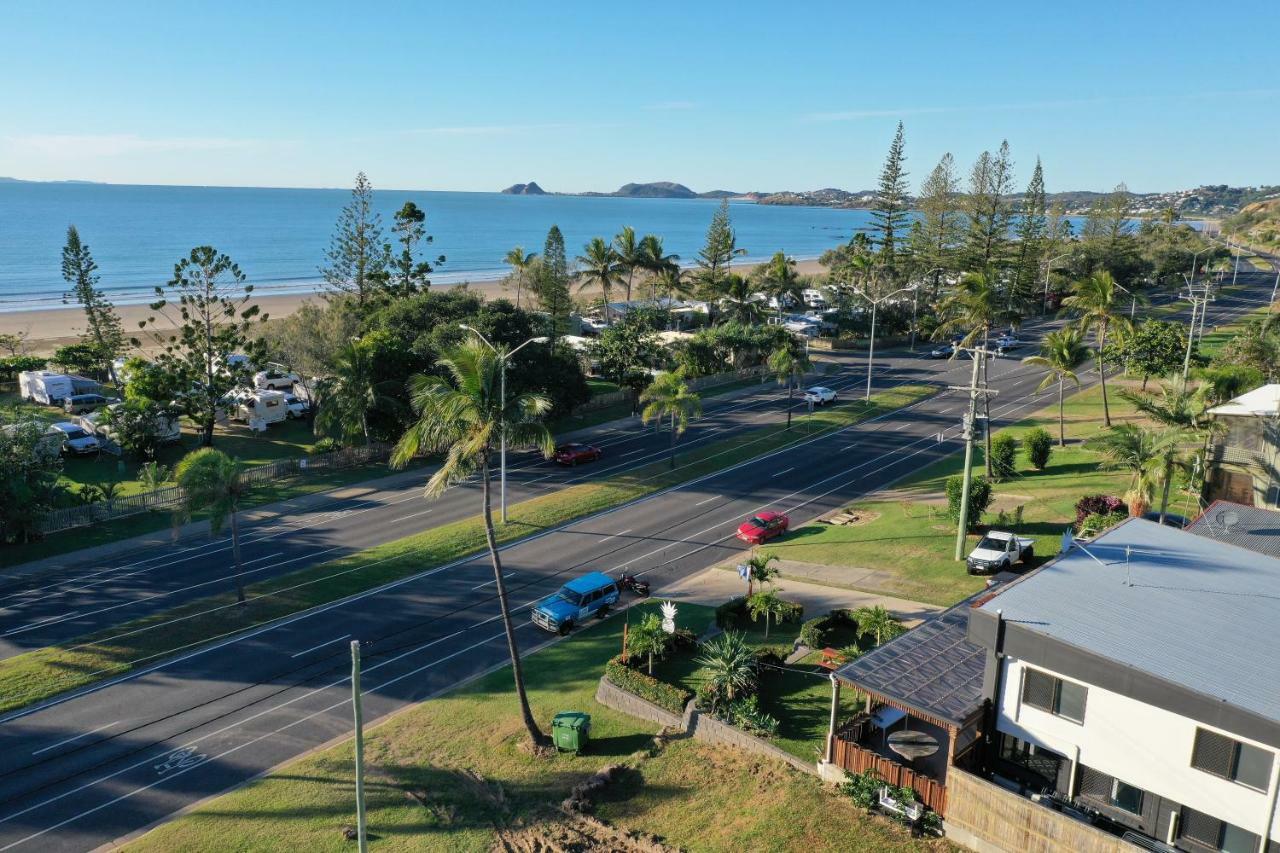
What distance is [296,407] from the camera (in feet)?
187

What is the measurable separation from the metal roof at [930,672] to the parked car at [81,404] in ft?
177

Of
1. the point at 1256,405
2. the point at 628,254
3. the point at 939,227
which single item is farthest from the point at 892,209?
the point at 1256,405

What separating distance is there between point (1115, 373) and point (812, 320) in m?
30.0

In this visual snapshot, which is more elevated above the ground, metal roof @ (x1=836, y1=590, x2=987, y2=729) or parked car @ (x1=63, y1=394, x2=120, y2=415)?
metal roof @ (x1=836, y1=590, x2=987, y2=729)

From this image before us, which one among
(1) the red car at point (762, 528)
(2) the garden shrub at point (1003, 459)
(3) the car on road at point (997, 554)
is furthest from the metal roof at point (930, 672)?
(2) the garden shrub at point (1003, 459)

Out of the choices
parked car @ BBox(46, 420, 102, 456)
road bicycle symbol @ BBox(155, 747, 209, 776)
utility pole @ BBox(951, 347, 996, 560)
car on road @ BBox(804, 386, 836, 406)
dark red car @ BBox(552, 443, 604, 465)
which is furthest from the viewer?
car on road @ BBox(804, 386, 836, 406)

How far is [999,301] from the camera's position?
164 ft

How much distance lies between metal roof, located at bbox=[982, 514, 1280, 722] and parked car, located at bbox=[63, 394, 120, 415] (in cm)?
5675

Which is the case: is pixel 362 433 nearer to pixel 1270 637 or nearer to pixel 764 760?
pixel 764 760

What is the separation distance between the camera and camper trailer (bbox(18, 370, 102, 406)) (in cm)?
5569

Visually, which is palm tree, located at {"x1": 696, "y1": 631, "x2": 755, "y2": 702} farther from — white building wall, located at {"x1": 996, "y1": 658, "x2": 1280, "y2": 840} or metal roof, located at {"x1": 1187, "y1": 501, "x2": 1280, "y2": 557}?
metal roof, located at {"x1": 1187, "y1": 501, "x2": 1280, "y2": 557}

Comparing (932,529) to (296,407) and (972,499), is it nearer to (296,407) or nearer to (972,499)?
(972,499)

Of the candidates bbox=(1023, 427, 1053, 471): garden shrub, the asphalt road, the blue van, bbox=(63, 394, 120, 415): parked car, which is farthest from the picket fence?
bbox=(1023, 427, 1053, 471): garden shrub

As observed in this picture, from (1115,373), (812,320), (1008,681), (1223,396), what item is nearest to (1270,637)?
(1008,681)
